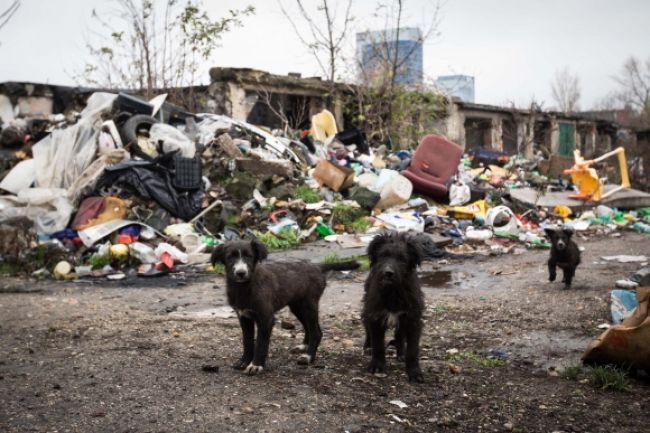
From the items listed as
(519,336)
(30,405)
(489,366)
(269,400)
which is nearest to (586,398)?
(489,366)

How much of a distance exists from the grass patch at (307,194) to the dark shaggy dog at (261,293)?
Answer: 8.04 meters

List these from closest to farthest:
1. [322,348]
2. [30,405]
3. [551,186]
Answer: [30,405] → [322,348] → [551,186]

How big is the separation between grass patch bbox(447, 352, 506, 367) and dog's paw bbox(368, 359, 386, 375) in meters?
0.71

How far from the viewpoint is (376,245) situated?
4516 millimetres

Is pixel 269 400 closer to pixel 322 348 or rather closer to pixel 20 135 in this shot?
pixel 322 348

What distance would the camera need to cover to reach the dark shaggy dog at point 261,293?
433 centimetres

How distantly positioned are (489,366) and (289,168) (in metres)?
9.48

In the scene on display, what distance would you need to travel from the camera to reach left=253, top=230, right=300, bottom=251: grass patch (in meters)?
Answer: 11.1

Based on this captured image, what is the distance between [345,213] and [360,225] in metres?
0.49

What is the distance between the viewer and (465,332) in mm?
5816

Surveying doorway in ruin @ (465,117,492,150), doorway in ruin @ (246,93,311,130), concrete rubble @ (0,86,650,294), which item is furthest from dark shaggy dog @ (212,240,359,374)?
doorway in ruin @ (465,117,492,150)

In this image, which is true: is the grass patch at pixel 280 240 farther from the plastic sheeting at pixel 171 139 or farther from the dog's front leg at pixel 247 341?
the dog's front leg at pixel 247 341

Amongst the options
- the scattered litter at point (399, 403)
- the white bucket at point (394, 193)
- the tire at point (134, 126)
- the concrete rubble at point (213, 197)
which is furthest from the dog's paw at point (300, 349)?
the tire at point (134, 126)

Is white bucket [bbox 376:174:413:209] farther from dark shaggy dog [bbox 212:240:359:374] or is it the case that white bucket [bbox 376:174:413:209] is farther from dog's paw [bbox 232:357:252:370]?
dog's paw [bbox 232:357:252:370]
